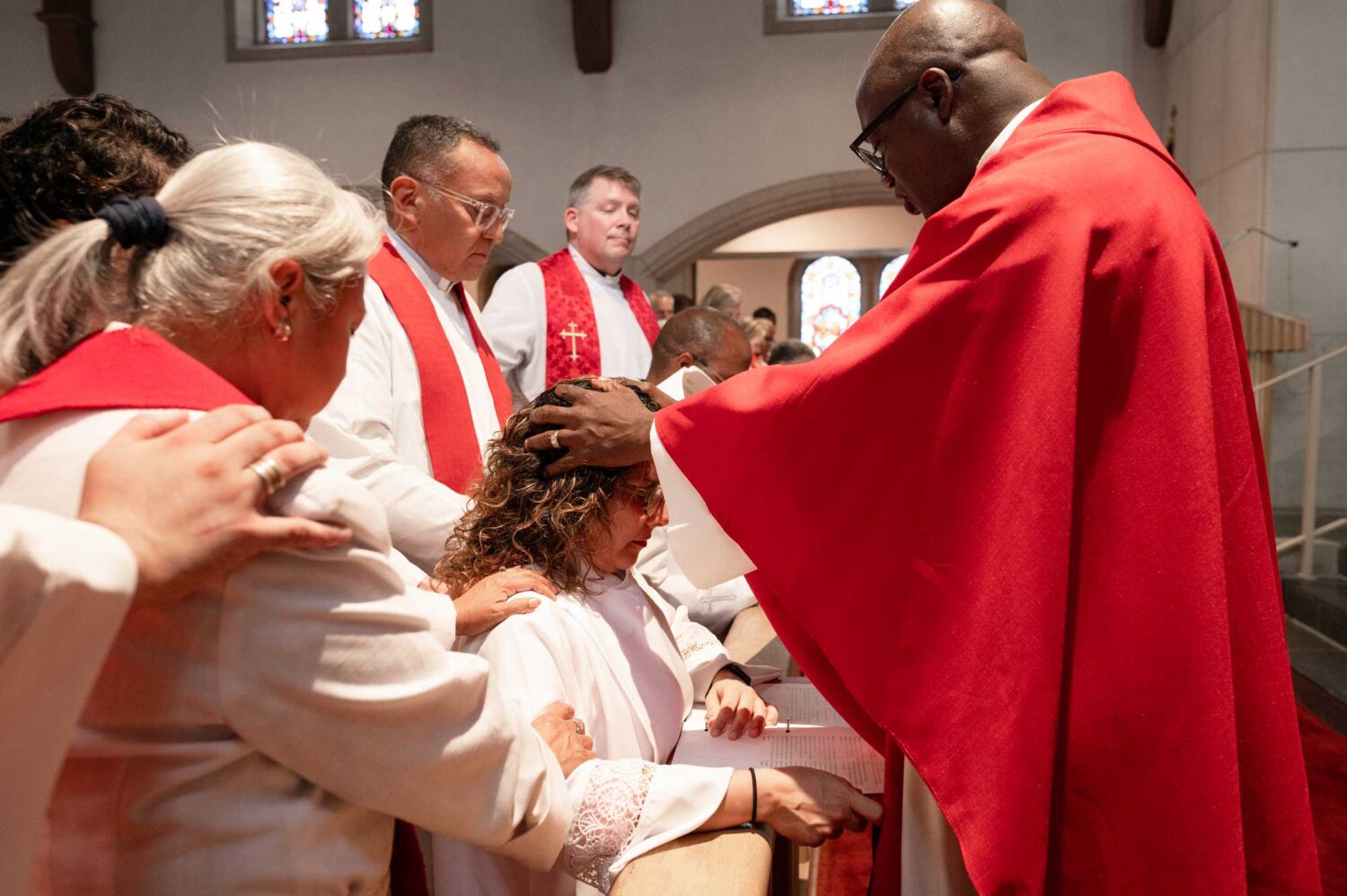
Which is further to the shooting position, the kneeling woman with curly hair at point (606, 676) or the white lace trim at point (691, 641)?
the white lace trim at point (691, 641)

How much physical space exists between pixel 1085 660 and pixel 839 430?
43 cm

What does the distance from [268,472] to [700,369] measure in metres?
2.26

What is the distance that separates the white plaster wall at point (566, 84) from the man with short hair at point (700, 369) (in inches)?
262

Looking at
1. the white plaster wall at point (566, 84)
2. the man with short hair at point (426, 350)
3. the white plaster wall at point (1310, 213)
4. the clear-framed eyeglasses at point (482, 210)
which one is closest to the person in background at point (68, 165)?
the man with short hair at point (426, 350)

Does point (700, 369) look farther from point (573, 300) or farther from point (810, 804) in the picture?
point (573, 300)

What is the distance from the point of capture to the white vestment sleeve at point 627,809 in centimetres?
139

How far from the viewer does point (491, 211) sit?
2949mm

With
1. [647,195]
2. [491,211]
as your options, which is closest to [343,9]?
[647,195]

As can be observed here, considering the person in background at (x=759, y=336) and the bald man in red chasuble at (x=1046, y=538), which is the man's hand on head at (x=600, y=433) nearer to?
the bald man in red chasuble at (x=1046, y=538)

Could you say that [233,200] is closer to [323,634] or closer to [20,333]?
[20,333]

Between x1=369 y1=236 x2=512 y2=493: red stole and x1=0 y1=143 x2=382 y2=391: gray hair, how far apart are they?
163cm

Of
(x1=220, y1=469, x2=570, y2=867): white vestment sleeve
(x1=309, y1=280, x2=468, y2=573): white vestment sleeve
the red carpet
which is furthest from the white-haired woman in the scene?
the red carpet

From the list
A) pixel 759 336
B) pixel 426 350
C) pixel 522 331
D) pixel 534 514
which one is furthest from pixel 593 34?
pixel 534 514

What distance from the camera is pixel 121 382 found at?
39.7 inches
